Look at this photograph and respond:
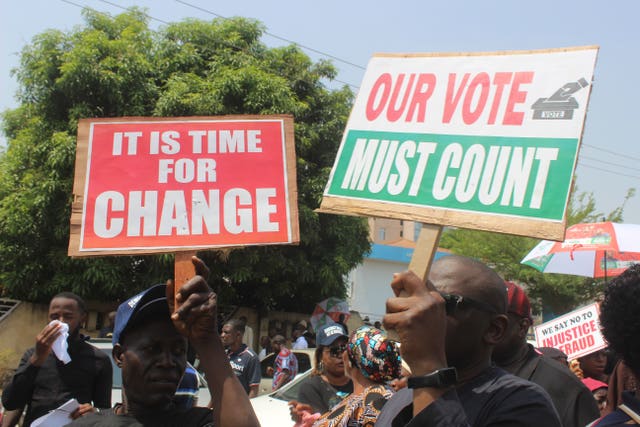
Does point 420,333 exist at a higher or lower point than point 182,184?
lower

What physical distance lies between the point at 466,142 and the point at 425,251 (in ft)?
1.92

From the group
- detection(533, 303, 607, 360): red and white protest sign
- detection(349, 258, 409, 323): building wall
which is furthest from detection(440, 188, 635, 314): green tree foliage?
detection(533, 303, 607, 360): red and white protest sign

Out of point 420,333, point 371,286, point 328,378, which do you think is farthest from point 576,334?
point 371,286

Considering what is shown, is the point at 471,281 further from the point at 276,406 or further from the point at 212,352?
the point at 276,406

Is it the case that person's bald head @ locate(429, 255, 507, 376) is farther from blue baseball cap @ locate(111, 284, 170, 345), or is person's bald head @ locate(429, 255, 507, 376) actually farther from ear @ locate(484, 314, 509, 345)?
blue baseball cap @ locate(111, 284, 170, 345)

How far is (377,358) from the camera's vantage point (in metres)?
3.81

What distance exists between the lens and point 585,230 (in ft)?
30.0

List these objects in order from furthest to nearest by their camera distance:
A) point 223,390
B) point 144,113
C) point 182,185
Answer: point 144,113 → point 182,185 → point 223,390

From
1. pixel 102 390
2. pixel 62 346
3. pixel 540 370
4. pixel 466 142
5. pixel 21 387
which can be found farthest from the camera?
pixel 102 390

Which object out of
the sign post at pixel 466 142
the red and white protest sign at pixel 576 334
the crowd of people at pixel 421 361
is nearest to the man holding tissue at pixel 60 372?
the crowd of people at pixel 421 361

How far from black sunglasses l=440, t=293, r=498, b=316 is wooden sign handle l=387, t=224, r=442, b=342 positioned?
10cm

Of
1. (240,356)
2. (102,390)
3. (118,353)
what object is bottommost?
(240,356)

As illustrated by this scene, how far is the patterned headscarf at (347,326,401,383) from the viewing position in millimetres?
3812

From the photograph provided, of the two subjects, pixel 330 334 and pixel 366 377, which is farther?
pixel 330 334
